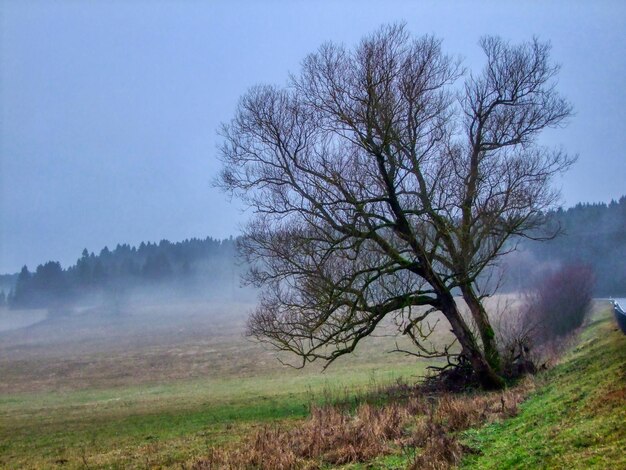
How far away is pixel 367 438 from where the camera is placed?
38.1ft

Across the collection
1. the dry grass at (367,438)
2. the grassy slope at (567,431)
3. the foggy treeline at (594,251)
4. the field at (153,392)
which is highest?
the foggy treeline at (594,251)

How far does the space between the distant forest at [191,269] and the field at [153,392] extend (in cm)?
3922

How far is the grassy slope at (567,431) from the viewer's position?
754 cm

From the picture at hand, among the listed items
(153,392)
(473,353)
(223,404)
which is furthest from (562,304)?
(153,392)

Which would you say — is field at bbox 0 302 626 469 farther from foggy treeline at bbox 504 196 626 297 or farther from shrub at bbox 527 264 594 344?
foggy treeline at bbox 504 196 626 297

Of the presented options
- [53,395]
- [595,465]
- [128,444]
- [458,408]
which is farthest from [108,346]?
[595,465]

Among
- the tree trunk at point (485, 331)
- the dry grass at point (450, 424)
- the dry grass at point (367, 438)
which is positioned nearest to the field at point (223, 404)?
the dry grass at point (450, 424)

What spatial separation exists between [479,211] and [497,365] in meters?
5.51

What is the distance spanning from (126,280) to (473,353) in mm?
145254

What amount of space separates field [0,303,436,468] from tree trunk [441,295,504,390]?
4.45m

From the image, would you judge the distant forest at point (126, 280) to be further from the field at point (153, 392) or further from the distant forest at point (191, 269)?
the field at point (153, 392)

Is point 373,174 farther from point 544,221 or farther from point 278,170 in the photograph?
point 544,221

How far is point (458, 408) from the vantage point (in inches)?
504

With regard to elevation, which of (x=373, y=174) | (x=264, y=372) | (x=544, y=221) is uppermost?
(x=373, y=174)
